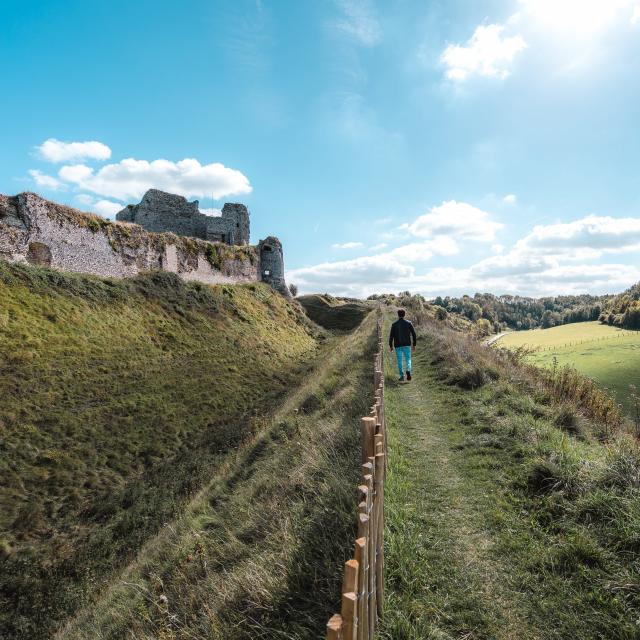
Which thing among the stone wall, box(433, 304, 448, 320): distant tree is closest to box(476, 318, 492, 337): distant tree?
Answer: box(433, 304, 448, 320): distant tree

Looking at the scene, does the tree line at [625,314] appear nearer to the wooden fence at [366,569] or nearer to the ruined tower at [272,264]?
the ruined tower at [272,264]

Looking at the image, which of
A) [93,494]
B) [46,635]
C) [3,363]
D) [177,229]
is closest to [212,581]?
[46,635]

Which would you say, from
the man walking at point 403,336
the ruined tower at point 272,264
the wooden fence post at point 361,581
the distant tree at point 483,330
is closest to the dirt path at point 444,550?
the wooden fence post at point 361,581

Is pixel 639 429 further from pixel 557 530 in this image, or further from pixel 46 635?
pixel 46 635

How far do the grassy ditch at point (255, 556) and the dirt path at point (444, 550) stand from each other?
24.1 inches

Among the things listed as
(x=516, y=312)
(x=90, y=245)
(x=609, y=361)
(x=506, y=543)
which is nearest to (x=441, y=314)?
(x=609, y=361)

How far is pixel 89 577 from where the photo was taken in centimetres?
753

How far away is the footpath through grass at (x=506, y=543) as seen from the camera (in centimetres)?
329

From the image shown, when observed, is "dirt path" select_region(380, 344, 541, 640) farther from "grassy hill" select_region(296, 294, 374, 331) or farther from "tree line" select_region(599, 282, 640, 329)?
"tree line" select_region(599, 282, 640, 329)

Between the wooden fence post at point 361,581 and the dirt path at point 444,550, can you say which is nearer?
the wooden fence post at point 361,581

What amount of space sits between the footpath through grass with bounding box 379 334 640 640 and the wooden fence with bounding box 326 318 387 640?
0.52 metres

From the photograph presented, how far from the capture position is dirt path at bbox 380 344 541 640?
3293mm

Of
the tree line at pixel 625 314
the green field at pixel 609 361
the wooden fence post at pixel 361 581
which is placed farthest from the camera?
the tree line at pixel 625 314

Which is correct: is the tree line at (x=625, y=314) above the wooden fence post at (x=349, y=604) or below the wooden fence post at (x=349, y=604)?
below
